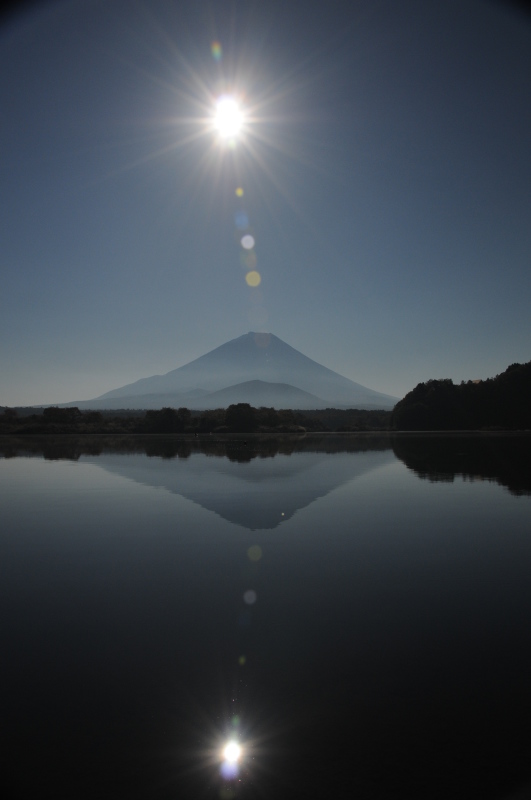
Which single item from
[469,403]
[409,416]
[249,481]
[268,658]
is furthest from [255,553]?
[469,403]

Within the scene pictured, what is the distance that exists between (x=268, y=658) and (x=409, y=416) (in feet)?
210

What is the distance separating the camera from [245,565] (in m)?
6.84

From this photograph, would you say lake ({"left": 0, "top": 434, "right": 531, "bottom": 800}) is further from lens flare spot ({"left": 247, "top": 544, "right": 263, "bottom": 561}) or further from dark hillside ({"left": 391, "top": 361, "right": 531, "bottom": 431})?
dark hillside ({"left": 391, "top": 361, "right": 531, "bottom": 431})

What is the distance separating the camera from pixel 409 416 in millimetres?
65375

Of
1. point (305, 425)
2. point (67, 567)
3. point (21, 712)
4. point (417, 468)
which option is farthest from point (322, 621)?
point (305, 425)

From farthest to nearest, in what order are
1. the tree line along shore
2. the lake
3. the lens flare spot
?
the tree line along shore, the lens flare spot, the lake

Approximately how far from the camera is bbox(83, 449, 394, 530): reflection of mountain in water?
1080cm

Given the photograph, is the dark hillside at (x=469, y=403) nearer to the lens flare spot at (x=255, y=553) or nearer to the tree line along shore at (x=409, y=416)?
the tree line along shore at (x=409, y=416)

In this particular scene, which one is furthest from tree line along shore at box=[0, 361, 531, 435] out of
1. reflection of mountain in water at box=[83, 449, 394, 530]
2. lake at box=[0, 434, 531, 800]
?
lake at box=[0, 434, 531, 800]

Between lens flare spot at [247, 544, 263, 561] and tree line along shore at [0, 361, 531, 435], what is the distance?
54463 mm

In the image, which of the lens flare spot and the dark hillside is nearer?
the lens flare spot

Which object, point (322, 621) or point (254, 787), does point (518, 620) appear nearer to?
point (322, 621)

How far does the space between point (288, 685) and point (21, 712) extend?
5.91ft

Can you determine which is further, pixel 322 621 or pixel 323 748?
pixel 322 621
